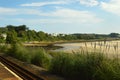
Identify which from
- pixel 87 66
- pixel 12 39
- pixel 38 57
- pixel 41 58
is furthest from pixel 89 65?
pixel 12 39

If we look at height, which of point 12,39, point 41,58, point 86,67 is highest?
point 12,39

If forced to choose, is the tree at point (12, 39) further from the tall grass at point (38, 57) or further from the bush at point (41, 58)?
the bush at point (41, 58)

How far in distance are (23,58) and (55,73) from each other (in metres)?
10.2

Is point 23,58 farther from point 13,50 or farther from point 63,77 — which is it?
point 63,77

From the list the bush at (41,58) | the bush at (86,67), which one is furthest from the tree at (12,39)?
the bush at (86,67)

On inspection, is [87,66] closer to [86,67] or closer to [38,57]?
[86,67]

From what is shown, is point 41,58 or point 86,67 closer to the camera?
point 86,67

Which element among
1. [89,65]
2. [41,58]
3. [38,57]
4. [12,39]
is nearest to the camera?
[89,65]

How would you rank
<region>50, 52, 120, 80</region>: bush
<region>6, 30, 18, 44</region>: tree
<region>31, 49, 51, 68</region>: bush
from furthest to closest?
<region>6, 30, 18, 44</region>: tree < <region>31, 49, 51, 68</region>: bush < <region>50, 52, 120, 80</region>: bush

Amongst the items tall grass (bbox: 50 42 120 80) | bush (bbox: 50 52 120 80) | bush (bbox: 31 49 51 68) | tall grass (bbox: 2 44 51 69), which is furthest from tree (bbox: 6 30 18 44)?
tall grass (bbox: 50 42 120 80)

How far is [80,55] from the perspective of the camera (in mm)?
13312

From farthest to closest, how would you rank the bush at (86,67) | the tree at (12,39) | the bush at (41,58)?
the tree at (12,39) < the bush at (41,58) < the bush at (86,67)

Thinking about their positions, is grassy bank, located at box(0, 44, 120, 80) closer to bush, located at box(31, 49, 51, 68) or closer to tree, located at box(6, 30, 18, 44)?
bush, located at box(31, 49, 51, 68)

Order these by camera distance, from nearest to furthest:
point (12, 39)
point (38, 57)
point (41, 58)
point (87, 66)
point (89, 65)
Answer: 1. point (89, 65)
2. point (87, 66)
3. point (41, 58)
4. point (38, 57)
5. point (12, 39)
